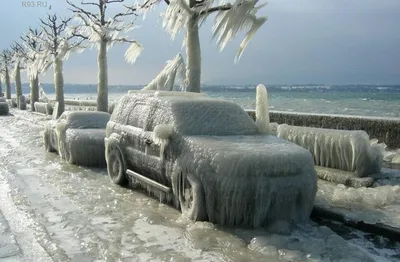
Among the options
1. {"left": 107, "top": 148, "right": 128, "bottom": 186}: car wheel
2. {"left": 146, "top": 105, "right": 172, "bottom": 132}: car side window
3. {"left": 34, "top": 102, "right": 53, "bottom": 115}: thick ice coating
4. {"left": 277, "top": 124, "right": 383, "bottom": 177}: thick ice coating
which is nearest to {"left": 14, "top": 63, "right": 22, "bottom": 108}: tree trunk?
{"left": 34, "top": 102, "right": 53, "bottom": 115}: thick ice coating

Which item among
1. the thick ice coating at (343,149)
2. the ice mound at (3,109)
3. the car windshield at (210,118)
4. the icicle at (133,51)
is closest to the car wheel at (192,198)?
the car windshield at (210,118)

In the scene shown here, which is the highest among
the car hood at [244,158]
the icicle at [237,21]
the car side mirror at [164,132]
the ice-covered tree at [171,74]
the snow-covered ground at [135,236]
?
the icicle at [237,21]

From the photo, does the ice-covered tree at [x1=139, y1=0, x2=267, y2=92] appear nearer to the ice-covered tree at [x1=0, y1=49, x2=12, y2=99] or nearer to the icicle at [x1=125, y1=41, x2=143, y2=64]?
the icicle at [x1=125, y1=41, x2=143, y2=64]

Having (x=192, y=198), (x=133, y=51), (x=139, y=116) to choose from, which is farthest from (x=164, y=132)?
(x=133, y=51)

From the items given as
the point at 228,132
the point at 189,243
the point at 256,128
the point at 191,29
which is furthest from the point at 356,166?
the point at 191,29

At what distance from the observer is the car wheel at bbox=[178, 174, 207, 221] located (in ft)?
19.1

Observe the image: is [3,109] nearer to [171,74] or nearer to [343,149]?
[171,74]

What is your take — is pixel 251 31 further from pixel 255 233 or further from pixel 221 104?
pixel 255 233

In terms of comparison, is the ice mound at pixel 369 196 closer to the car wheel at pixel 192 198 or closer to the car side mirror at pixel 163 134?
the car wheel at pixel 192 198

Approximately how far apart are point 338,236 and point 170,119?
3169 mm

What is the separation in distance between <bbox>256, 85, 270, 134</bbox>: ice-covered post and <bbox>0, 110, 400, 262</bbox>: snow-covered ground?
6.61ft

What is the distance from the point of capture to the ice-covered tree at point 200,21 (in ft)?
40.4

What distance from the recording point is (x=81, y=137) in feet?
36.2

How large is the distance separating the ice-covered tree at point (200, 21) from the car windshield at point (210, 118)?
5.40 m
